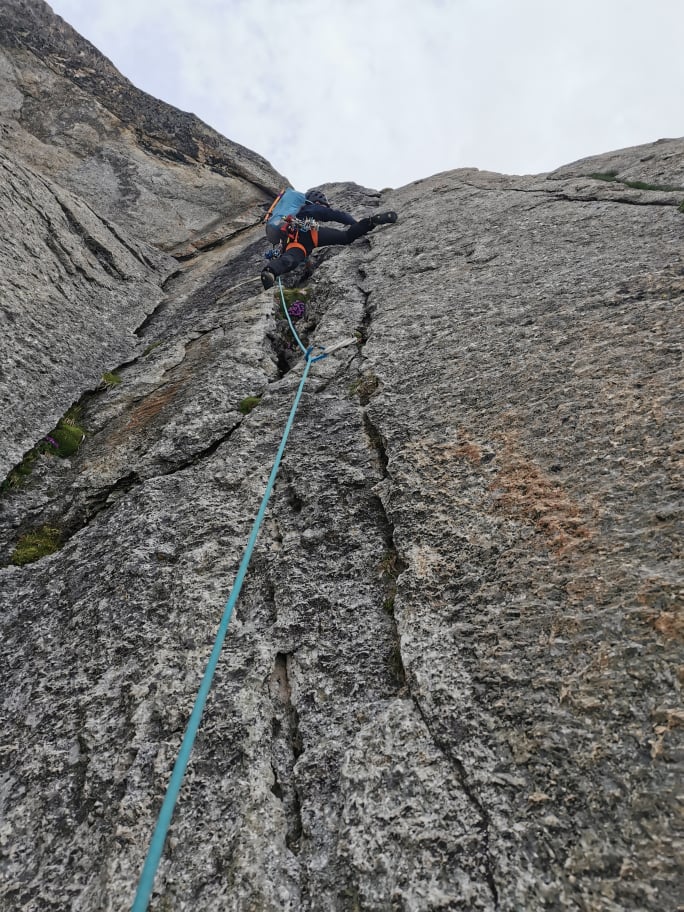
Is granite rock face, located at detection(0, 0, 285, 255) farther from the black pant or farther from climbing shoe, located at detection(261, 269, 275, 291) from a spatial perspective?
climbing shoe, located at detection(261, 269, 275, 291)

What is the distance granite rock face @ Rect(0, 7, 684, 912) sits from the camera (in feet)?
9.75

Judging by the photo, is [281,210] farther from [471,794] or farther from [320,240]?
[471,794]

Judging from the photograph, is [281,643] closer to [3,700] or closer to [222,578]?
[222,578]

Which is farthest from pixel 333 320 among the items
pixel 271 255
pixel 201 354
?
pixel 271 255

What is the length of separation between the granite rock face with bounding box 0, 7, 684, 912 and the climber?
522cm

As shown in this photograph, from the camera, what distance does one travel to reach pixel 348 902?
2.96 m

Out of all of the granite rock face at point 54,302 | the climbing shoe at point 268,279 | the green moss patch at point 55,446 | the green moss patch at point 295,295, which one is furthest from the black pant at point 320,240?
the green moss patch at point 55,446

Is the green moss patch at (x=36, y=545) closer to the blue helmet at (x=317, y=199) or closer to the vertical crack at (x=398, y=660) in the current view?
the vertical crack at (x=398, y=660)

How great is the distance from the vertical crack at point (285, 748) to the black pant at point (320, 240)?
9904 millimetres

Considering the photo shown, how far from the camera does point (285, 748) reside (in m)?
3.80

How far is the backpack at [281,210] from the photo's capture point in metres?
12.9

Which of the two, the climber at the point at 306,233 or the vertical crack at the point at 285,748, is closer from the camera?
the vertical crack at the point at 285,748

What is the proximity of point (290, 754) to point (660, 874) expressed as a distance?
235cm

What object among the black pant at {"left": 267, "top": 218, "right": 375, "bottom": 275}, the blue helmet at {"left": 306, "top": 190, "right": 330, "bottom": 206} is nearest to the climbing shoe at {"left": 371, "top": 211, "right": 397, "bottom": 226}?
the black pant at {"left": 267, "top": 218, "right": 375, "bottom": 275}
